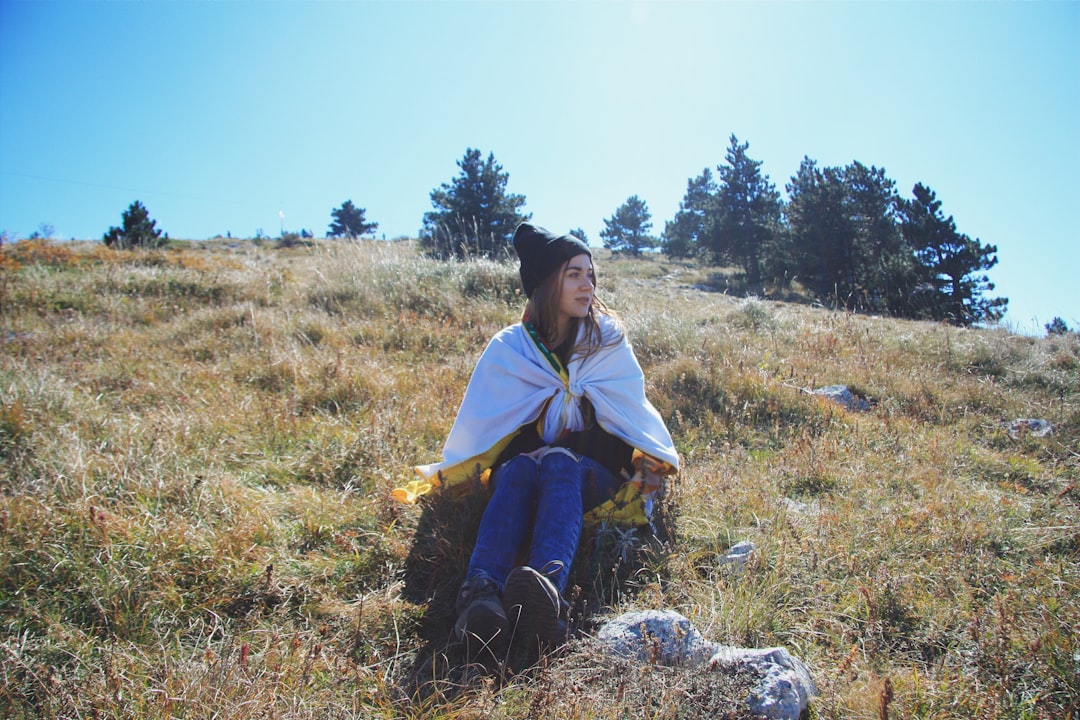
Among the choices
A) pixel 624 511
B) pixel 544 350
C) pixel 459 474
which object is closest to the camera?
pixel 624 511

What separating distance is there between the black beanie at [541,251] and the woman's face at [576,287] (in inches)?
1.7

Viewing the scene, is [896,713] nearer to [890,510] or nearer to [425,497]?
[890,510]

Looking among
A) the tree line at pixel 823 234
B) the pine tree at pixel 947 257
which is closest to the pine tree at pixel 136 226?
the tree line at pixel 823 234

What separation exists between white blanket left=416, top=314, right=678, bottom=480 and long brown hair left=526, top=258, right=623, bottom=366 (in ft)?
0.21

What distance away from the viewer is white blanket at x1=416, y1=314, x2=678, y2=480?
2.77 metres

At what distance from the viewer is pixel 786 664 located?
1.66 m

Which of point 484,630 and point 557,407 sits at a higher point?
point 557,407

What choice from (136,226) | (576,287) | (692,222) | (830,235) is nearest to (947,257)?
(830,235)

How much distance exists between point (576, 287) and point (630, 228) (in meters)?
36.4

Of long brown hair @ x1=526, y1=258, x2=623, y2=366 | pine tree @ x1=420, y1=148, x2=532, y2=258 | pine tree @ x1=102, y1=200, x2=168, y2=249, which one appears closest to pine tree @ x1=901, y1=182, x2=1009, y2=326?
pine tree @ x1=420, y1=148, x2=532, y2=258

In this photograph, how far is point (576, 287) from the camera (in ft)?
9.42

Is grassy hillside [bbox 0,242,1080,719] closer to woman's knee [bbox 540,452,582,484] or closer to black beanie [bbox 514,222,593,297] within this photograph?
woman's knee [bbox 540,452,582,484]

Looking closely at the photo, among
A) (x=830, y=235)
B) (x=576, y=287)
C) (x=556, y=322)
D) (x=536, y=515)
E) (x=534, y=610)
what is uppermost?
(x=830, y=235)

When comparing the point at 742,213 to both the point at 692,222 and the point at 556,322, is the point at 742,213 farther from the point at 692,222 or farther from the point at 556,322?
the point at 556,322
